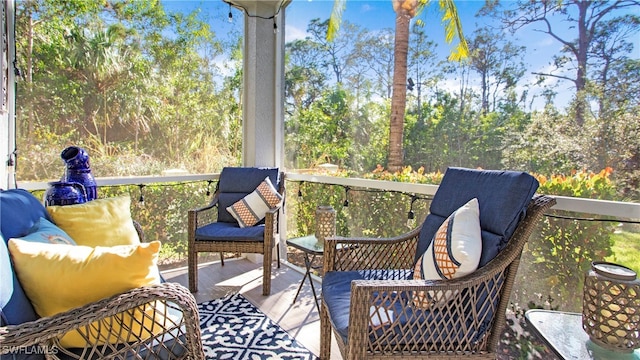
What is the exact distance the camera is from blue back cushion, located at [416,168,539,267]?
1416mm

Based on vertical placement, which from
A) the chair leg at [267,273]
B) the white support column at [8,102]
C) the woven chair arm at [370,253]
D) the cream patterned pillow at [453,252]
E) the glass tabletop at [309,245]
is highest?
the white support column at [8,102]

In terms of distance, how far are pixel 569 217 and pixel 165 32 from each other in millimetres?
3473

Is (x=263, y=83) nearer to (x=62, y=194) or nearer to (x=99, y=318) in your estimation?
(x=62, y=194)

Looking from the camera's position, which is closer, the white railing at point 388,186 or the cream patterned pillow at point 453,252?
the cream patterned pillow at point 453,252

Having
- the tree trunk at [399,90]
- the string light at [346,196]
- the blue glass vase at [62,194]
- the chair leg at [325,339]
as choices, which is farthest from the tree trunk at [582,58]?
the blue glass vase at [62,194]

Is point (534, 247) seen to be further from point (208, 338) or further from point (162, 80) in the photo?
point (162, 80)

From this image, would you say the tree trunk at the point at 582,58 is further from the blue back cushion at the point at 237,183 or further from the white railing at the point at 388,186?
the blue back cushion at the point at 237,183

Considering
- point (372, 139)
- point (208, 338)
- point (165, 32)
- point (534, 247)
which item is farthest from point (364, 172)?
point (165, 32)

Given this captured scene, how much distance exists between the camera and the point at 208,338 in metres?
2.13

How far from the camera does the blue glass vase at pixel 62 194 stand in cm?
186

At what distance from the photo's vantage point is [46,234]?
4.31 feet

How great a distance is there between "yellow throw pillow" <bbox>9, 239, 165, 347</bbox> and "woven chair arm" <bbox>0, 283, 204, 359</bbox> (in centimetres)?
5

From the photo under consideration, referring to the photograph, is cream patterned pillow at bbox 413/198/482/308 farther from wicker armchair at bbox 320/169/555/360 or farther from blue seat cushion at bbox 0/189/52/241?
blue seat cushion at bbox 0/189/52/241

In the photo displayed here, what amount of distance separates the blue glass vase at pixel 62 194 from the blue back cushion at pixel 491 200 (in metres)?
1.97
